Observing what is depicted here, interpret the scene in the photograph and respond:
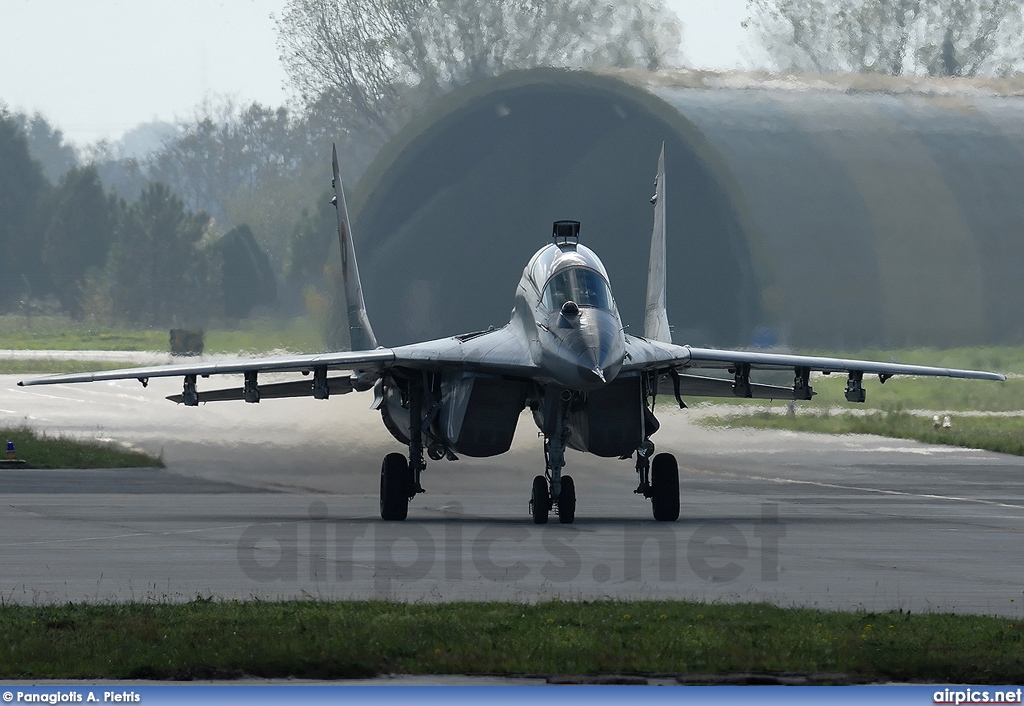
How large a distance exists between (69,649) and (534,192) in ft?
155

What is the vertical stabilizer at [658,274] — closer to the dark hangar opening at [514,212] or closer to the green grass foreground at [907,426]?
the green grass foreground at [907,426]

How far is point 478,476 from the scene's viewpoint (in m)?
31.3

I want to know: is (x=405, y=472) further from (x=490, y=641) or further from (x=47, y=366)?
(x=47, y=366)

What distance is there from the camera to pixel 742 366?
23.7 m

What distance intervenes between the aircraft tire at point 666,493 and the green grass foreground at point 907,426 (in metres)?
16.0

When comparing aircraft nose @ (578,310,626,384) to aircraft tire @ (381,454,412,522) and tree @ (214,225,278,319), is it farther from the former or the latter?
tree @ (214,225,278,319)

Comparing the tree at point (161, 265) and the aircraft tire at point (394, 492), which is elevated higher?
the tree at point (161, 265)

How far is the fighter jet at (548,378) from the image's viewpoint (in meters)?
19.9

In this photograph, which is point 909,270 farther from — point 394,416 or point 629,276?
point 394,416

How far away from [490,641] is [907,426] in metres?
34.6

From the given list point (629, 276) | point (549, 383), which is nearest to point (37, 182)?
point (629, 276)

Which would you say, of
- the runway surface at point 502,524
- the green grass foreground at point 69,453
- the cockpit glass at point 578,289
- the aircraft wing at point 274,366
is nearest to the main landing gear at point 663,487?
the runway surface at point 502,524

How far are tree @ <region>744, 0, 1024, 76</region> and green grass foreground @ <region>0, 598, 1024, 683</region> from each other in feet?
157

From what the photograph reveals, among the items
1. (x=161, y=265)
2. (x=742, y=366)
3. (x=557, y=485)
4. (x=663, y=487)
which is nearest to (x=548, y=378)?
(x=557, y=485)
